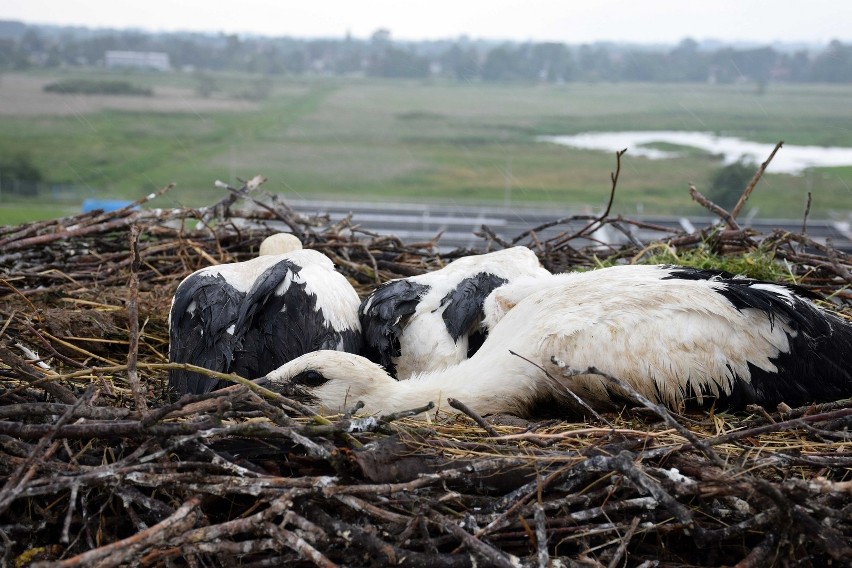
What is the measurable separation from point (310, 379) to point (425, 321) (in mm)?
704

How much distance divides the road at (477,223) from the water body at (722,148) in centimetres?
47

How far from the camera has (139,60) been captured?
11.2 m

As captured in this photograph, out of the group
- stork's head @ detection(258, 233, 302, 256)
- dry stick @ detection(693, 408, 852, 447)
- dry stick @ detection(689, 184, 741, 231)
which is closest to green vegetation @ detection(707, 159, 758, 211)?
dry stick @ detection(689, 184, 741, 231)

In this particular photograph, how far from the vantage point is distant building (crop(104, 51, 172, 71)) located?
10.9m

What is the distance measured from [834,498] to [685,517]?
0.43 m

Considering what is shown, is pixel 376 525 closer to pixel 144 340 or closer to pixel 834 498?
pixel 834 498

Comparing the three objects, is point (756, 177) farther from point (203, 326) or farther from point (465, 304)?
point (203, 326)

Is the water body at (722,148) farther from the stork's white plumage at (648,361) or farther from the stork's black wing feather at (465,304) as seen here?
the stork's white plumage at (648,361)

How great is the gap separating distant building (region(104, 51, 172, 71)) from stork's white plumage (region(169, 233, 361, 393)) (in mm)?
8638

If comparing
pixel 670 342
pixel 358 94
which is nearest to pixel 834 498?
pixel 670 342

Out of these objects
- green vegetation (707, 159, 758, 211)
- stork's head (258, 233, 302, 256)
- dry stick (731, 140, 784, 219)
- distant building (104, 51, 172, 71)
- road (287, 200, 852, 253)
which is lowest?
road (287, 200, 852, 253)

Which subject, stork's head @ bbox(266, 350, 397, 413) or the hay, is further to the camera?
stork's head @ bbox(266, 350, 397, 413)

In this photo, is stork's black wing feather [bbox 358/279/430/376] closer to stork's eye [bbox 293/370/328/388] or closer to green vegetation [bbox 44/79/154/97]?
stork's eye [bbox 293/370/328/388]

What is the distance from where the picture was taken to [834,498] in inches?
79.7
